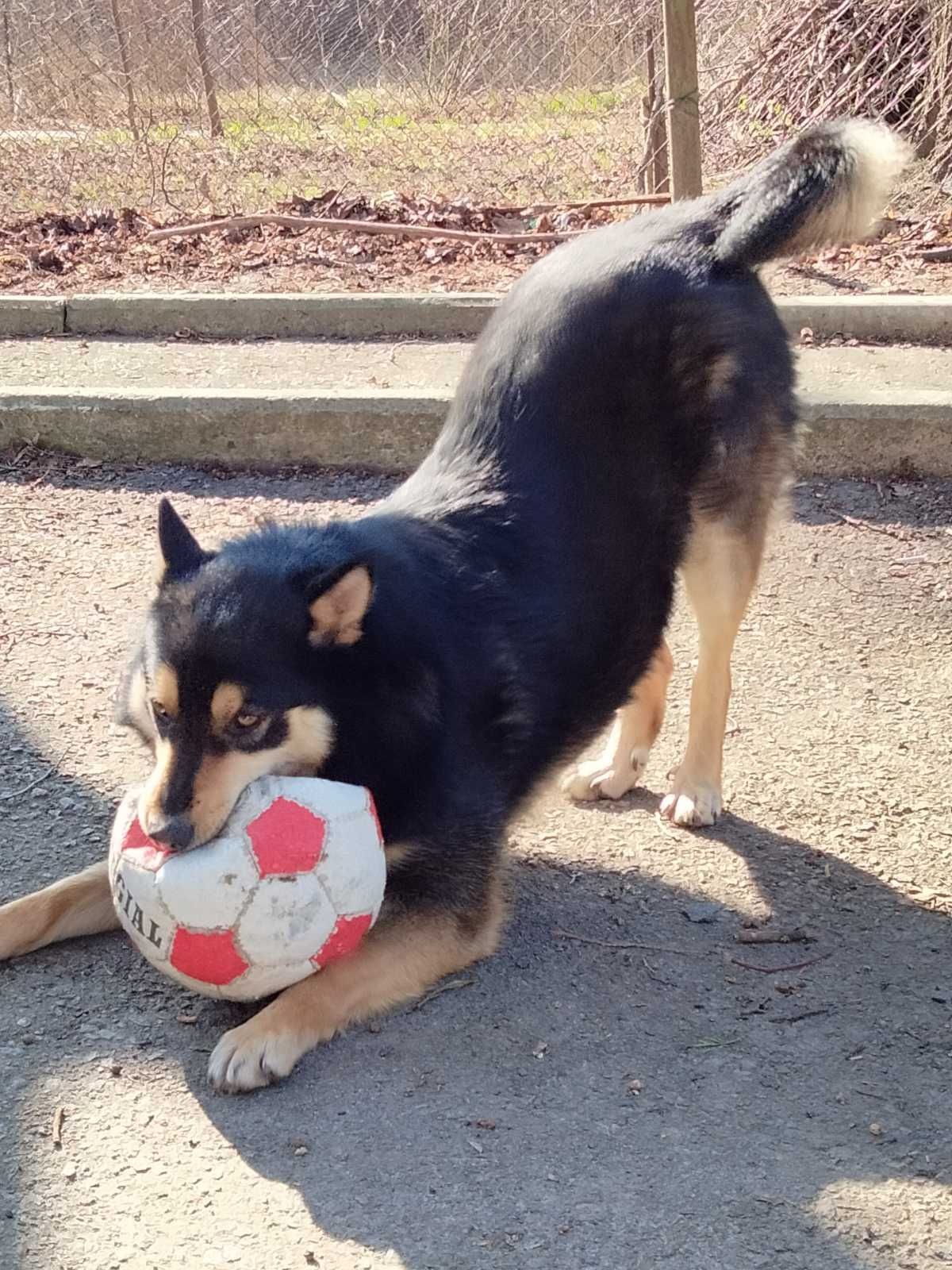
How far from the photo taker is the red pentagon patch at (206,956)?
2.86m

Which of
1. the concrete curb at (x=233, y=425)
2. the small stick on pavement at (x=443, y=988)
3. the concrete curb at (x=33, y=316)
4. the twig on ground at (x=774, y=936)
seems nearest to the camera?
the small stick on pavement at (x=443, y=988)

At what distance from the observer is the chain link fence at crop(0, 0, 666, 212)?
8.87 meters

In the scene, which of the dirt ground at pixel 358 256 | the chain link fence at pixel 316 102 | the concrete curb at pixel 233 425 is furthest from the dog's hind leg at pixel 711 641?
the chain link fence at pixel 316 102

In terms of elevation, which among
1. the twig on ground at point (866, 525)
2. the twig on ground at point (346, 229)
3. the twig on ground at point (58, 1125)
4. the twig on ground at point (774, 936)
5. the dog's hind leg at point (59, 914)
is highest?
the twig on ground at point (346, 229)

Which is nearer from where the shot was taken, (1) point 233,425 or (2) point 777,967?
(2) point 777,967

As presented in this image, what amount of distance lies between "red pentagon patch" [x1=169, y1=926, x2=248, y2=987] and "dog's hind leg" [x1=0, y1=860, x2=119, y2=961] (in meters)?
0.48

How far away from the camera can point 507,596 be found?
11.5ft

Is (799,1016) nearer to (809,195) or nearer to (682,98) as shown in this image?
(809,195)

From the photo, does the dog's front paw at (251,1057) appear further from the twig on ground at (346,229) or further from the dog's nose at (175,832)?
the twig on ground at (346,229)

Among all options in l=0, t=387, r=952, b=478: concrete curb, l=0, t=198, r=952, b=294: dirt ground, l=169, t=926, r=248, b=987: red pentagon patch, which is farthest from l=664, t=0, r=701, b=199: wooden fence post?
l=169, t=926, r=248, b=987: red pentagon patch

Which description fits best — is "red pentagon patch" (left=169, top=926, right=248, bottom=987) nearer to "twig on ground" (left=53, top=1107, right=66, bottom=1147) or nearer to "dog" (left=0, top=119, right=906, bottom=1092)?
"dog" (left=0, top=119, right=906, bottom=1092)

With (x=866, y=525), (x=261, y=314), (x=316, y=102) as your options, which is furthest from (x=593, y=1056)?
(x=316, y=102)

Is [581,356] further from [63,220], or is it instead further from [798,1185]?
[63,220]

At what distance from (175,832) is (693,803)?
1.79 meters
